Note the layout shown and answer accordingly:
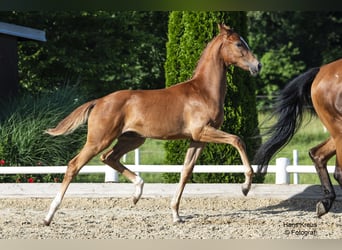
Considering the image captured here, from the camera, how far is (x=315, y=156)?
7.80 metres

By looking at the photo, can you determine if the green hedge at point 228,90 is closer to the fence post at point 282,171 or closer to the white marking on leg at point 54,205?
the fence post at point 282,171

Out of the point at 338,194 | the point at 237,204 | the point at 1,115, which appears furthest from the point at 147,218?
the point at 1,115

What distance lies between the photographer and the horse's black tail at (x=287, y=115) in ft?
26.5

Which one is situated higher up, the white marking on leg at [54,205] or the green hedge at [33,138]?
the white marking on leg at [54,205]

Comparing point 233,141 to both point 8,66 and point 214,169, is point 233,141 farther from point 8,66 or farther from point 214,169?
point 8,66

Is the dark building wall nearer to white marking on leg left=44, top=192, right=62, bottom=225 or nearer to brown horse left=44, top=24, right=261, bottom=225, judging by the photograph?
brown horse left=44, top=24, right=261, bottom=225

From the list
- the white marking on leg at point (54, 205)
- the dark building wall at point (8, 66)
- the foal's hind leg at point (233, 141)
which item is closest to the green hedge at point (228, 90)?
the foal's hind leg at point (233, 141)

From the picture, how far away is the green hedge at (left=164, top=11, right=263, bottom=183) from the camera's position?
1083 cm

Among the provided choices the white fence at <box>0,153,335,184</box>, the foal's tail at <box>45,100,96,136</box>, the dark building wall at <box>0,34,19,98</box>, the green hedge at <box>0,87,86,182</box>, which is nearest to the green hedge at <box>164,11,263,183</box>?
the white fence at <box>0,153,335,184</box>

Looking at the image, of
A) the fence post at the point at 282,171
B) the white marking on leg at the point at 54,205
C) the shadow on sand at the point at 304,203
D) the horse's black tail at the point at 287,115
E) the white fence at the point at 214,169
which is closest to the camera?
the white marking on leg at the point at 54,205

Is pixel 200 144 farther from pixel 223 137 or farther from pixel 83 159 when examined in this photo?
pixel 83 159

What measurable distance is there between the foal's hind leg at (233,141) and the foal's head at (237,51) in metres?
0.76

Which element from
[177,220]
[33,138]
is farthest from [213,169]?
[33,138]

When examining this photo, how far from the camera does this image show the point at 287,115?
814 centimetres
